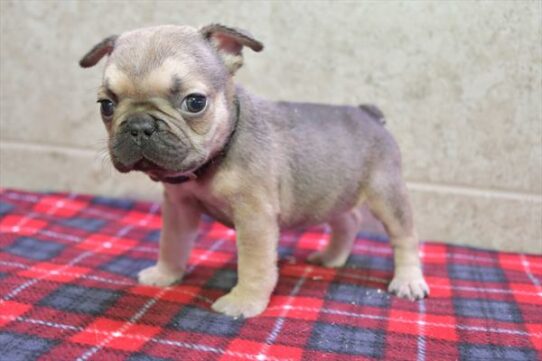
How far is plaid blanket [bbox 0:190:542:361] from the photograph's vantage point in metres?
2.53

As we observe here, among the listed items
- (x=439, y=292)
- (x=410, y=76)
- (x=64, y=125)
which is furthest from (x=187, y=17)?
(x=439, y=292)

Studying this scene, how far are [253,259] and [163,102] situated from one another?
33.3 inches

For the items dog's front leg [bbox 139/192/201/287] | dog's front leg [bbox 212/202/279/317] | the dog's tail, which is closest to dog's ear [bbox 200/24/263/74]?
dog's front leg [bbox 212/202/279/317]

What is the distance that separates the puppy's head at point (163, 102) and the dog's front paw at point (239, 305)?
64 centimetres

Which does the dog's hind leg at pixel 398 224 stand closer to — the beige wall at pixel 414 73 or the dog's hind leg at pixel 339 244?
the dog's hind leg at pixel 339 244

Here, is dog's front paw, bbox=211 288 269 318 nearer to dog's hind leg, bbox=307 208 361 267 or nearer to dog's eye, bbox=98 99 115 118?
dog's hind leg, bbox=307 208 361 267

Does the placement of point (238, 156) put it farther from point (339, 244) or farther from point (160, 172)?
point (339, 244)

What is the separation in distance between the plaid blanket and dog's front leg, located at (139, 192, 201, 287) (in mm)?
91

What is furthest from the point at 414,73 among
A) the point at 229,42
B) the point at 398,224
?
the point at 229,42

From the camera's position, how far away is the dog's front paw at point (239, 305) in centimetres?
286

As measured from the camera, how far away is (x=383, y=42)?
396 centimetres

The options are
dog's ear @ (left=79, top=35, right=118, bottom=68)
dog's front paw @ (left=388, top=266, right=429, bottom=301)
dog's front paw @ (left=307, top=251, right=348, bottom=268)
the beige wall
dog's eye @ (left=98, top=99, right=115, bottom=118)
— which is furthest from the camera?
the beige wall

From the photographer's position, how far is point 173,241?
3277 millimetres

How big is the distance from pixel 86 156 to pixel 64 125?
0.27 metres
